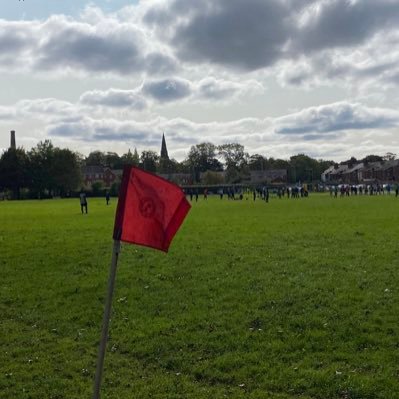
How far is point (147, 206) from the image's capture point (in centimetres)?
602

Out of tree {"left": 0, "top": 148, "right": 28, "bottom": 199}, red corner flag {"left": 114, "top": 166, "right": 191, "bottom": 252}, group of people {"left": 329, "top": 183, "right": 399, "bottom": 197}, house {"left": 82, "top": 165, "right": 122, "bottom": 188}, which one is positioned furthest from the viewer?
house {"left": 82, "top": 165, "right": 122, "bottom": 188}

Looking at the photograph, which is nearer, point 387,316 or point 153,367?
point 153,367

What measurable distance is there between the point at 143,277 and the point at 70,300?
234cm

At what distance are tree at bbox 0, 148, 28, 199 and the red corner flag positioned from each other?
13444cm

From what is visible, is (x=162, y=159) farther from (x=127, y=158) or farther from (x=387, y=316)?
(x=387, y=316)

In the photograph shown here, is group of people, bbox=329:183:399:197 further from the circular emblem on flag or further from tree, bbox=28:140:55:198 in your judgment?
the circular emblem on flag

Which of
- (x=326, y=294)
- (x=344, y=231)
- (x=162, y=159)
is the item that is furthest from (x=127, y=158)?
(x=326, y=294)

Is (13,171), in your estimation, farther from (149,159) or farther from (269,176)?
(269,176)

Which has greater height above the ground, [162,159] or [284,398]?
[162,159]

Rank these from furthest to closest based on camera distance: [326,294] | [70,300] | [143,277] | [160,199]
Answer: [143,277] < [70,300] < [326,294] < [160,199]

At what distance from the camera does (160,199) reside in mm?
6066

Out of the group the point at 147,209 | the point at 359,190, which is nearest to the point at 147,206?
the point at 147,209

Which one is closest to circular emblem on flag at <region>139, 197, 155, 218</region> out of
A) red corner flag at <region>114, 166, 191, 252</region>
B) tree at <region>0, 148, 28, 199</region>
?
red corner flag at <region>114, 166, 191, 252</region>

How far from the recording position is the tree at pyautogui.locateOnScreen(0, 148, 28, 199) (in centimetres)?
13412
